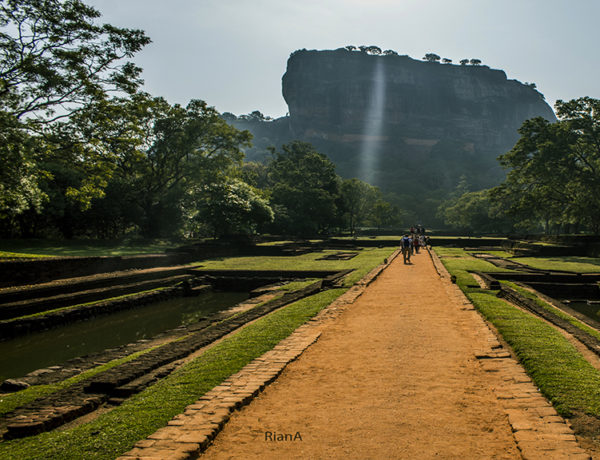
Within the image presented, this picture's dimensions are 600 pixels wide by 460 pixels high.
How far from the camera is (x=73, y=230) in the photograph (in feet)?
96.8

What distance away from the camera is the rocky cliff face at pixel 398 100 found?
163 m

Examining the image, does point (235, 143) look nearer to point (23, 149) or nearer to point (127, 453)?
point (23, 149)

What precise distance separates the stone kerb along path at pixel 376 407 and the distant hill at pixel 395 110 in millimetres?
137957

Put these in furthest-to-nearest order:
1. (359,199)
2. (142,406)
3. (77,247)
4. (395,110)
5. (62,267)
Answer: (395,110), (359,199), (77,247), (62,267), (142,406)

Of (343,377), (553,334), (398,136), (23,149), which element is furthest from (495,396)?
(398,136)

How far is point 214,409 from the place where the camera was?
3.75 meters

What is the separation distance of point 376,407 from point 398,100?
176603 millimetres

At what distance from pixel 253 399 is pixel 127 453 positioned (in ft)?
4.45

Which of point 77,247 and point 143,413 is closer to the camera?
point 143,413

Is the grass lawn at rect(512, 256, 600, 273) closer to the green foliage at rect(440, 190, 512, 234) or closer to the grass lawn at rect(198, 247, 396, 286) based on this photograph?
the grass lawn at rect(198, 247, 396, 286)

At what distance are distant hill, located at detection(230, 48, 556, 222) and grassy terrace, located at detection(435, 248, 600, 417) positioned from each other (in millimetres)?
136108

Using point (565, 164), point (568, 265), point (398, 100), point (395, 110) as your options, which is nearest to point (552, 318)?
point (568, 265)

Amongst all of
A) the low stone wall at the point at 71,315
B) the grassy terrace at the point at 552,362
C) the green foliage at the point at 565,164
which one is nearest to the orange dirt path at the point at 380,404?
the grassy terrace at the point at 552,362

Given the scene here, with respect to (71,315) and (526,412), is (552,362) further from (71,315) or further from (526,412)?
(71,315)
